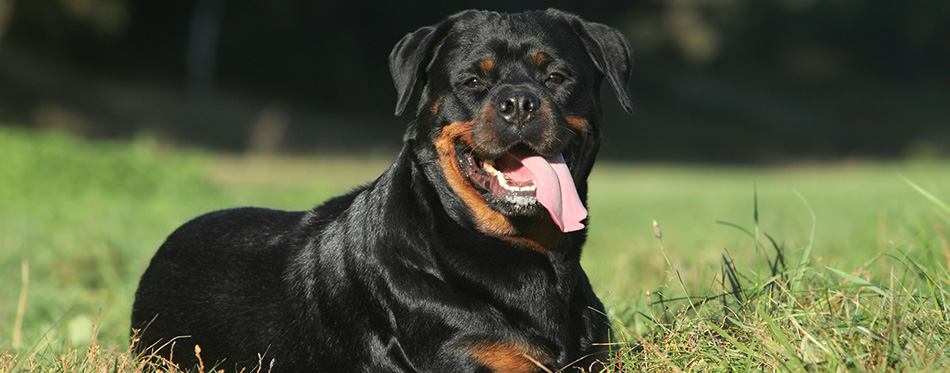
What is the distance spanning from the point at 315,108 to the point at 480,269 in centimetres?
3180

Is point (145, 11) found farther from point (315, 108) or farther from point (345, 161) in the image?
point (345, 161)

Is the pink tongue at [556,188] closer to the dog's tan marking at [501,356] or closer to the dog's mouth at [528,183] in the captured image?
the dog's mouth at [528,183]

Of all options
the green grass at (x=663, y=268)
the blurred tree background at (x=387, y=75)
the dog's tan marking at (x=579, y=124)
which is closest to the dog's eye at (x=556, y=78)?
the dog's tan marking at (x=579, y=124)

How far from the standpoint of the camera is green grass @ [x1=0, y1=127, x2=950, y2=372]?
2939 mm

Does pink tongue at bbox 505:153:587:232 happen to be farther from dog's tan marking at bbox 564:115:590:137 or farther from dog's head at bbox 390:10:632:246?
dog's tan marking at bbox 564:115:590:137

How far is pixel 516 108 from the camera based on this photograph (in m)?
3.50

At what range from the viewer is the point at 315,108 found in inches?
1357

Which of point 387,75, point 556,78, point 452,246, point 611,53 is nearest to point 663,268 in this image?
point 611,53

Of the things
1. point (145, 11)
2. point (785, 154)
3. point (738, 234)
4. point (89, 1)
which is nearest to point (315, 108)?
point (145, 11)

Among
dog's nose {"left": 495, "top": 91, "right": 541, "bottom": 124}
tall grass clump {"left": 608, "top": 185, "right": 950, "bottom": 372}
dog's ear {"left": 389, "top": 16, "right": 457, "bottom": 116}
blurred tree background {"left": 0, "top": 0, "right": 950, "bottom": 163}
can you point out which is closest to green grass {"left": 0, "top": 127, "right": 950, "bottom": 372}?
tall grass clump {"left": 608, "top": 185, "right": 950, "bottom": 372}

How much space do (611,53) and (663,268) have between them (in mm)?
2061

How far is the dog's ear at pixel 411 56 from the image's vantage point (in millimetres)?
3762

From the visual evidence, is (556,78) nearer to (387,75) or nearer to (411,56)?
(411,56)

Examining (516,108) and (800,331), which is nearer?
(800,331)
